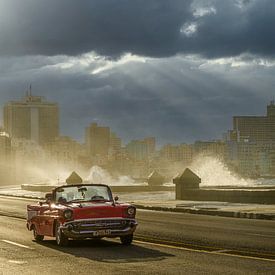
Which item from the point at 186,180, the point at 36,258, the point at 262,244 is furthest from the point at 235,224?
the point at 186,180

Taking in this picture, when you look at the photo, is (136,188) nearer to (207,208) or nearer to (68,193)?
(207,208)

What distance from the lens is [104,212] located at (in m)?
17.5

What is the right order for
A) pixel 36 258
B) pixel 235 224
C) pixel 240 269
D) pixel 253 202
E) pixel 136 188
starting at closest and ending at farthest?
pixel 240 269 < pixel 36 258 < pixel 235 224 < pixel 253 202 < pixel 136 188

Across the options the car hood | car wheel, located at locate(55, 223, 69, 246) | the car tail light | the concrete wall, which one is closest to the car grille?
the car hood

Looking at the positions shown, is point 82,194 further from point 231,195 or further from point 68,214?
point 231,195

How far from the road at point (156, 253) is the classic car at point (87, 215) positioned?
0.35 m

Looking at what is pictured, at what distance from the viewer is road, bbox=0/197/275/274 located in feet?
44.8

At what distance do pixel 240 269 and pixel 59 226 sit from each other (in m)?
5.81

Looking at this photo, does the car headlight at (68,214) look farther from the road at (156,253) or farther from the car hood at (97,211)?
the road at (156,253)

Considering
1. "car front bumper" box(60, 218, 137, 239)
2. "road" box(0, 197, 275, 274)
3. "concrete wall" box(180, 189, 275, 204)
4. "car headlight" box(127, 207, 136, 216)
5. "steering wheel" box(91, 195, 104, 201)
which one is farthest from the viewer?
"concrete wall" box(180, 189, 275, 204)

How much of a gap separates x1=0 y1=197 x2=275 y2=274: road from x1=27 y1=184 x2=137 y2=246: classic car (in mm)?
346

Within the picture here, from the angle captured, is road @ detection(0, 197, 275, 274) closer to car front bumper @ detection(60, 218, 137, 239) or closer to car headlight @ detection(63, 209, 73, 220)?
car front bumper @ detection(60, 218, 137, 239)

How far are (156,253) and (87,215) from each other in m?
2.05

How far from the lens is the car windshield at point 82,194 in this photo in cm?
1866
